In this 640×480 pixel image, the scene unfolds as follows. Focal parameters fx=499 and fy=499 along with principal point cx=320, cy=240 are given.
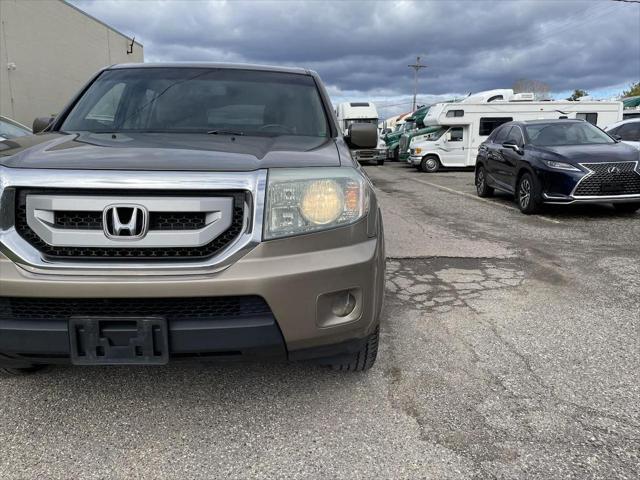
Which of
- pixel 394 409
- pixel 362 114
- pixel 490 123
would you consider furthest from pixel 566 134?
pixel 362 114

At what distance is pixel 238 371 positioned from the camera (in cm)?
282

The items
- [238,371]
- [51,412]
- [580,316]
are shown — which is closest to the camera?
[51,412]

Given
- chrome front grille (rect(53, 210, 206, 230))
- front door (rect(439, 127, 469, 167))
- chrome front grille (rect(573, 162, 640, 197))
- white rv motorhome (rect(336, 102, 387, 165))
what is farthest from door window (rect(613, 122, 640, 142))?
white rv motorhome (rect(336, 102, 387, 165))

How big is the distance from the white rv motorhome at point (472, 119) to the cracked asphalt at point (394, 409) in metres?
16.9

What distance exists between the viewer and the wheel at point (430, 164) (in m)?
20.5

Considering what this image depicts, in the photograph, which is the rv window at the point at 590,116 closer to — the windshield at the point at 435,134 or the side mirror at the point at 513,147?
the windshield at the point at 435,134

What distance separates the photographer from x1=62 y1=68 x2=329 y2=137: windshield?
312 centimetres

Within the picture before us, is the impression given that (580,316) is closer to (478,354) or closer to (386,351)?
(478,354)

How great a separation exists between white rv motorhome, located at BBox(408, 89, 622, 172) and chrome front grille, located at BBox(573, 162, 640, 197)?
12.7 m

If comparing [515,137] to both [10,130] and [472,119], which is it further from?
[472,119]

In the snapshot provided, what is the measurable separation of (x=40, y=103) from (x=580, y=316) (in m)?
20.5

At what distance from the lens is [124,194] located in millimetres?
1937

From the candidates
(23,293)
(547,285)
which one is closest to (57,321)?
(23,293)

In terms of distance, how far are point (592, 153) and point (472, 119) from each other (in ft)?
41.6
